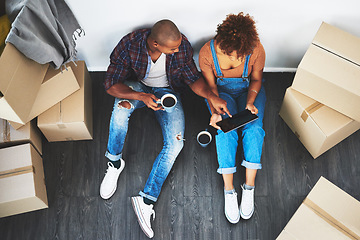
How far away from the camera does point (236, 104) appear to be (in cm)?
208

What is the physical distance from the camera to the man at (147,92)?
1889 mm

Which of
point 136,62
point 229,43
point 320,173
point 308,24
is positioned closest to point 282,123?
point 320,173

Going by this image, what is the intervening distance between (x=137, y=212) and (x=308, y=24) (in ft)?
4.64

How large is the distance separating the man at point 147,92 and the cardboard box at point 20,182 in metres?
0.36

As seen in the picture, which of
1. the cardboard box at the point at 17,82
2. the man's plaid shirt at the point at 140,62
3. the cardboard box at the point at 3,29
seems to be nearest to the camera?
the cardboard box at the point at 17,82

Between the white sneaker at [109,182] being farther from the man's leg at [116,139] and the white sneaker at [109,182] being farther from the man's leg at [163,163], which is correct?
the man's leg at [163,163]

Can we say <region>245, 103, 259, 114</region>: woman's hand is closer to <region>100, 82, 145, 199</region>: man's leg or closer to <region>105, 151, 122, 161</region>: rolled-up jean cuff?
<region>100, 82, 145, 199</region>: man's leg

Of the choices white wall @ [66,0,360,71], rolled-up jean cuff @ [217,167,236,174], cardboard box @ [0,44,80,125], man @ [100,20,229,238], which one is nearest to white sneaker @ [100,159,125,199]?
man @ [100,20,229,238]

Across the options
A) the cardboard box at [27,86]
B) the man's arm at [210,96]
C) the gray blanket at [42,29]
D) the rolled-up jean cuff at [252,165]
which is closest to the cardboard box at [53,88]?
the cardboard box at [27,86]

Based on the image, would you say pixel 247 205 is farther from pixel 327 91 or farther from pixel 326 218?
pixel 327 91

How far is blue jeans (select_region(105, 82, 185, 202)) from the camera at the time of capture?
2.04 m

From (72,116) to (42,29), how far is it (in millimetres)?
567

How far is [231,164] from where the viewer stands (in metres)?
2.01

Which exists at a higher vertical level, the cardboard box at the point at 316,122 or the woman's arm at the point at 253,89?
the woman's arm at the point at 253,89
